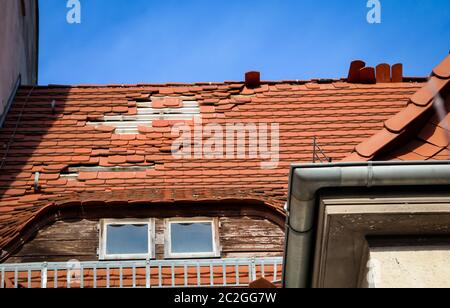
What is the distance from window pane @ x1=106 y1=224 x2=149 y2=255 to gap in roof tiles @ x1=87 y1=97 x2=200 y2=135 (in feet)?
7.48

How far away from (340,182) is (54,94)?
27.9 ft

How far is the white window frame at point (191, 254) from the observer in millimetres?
11539

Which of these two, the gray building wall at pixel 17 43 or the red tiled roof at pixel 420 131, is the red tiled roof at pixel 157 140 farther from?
the red tiled roof at pixel 420 131

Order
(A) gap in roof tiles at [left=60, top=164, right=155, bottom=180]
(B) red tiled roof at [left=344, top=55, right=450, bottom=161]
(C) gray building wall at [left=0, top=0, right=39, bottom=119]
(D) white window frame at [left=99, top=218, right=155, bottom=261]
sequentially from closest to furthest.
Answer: (B) red tiled roof at [left=344, top=55, right=450, bottom=161] → (D) white window frame at [left=99, top=218, right=155, bottom=261] → (A) gap in roof tiles at [left=60, top=164, right=155, bottom=180] → (C) gray building wall at [left=0, top=0, right=39, bottom=119]

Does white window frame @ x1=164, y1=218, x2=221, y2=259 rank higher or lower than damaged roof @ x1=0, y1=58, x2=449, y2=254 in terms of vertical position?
lower

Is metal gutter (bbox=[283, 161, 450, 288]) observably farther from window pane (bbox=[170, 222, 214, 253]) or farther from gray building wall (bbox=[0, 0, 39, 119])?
gray building wall (bbox=[0, 0, 39, 119])

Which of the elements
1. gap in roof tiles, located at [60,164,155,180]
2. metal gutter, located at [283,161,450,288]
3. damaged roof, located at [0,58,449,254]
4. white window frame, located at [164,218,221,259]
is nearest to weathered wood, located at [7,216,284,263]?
white window frame, located at [164,218,221,259]

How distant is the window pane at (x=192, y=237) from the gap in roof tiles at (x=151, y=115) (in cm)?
239

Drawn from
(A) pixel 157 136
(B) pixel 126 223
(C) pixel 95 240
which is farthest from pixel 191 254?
(A) pixel 157 136

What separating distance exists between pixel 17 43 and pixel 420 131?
10143 mm

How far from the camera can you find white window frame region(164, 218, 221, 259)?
1154 cm

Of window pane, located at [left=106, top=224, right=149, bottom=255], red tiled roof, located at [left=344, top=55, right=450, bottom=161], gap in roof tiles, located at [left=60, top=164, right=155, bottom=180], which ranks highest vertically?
red tiled roof, located at [left=344, top=55, right=450, bottom=161]

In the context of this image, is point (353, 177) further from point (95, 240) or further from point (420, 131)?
point (95, 240)
